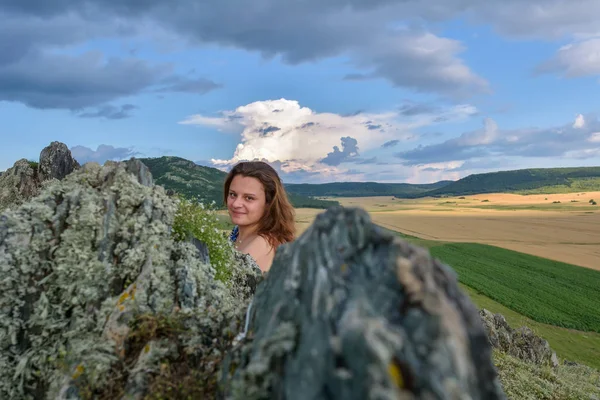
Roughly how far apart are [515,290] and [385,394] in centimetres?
7296

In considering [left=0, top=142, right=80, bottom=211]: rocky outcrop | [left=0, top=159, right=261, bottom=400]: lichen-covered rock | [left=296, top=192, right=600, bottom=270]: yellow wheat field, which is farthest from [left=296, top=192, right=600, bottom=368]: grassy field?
[left=0, top=142, right=80, bottom=211]: rocky outcrop

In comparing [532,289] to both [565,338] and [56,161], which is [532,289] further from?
[56,161]

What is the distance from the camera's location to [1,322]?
17.1ft

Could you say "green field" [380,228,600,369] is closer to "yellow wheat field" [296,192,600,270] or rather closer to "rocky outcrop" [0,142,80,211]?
"yellow wheat field" [296,192,600,270]

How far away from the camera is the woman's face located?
9.33 metres

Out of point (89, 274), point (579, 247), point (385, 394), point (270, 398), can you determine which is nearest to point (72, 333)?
point (89, 274)

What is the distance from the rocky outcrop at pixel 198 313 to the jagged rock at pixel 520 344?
57.3 ft

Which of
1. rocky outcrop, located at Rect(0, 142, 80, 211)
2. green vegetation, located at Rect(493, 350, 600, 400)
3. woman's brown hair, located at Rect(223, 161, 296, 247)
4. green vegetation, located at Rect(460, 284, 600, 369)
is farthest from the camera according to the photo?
green vegetation, located at Rect(460, 284, 600, 369)

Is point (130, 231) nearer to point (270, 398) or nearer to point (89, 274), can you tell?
point (89, 274)

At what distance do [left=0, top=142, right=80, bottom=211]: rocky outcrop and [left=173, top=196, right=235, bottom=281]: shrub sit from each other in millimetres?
5379

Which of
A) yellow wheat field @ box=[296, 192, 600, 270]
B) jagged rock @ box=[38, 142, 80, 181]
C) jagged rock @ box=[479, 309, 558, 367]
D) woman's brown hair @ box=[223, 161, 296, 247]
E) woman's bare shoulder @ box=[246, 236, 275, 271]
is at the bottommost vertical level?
yellow wheat field @ box=[296, 192, 600, 270]

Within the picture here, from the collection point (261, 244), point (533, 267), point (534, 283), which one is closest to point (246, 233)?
point (261, 244)

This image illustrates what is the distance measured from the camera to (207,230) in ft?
24.1

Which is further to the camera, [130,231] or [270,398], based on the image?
[130,231]
